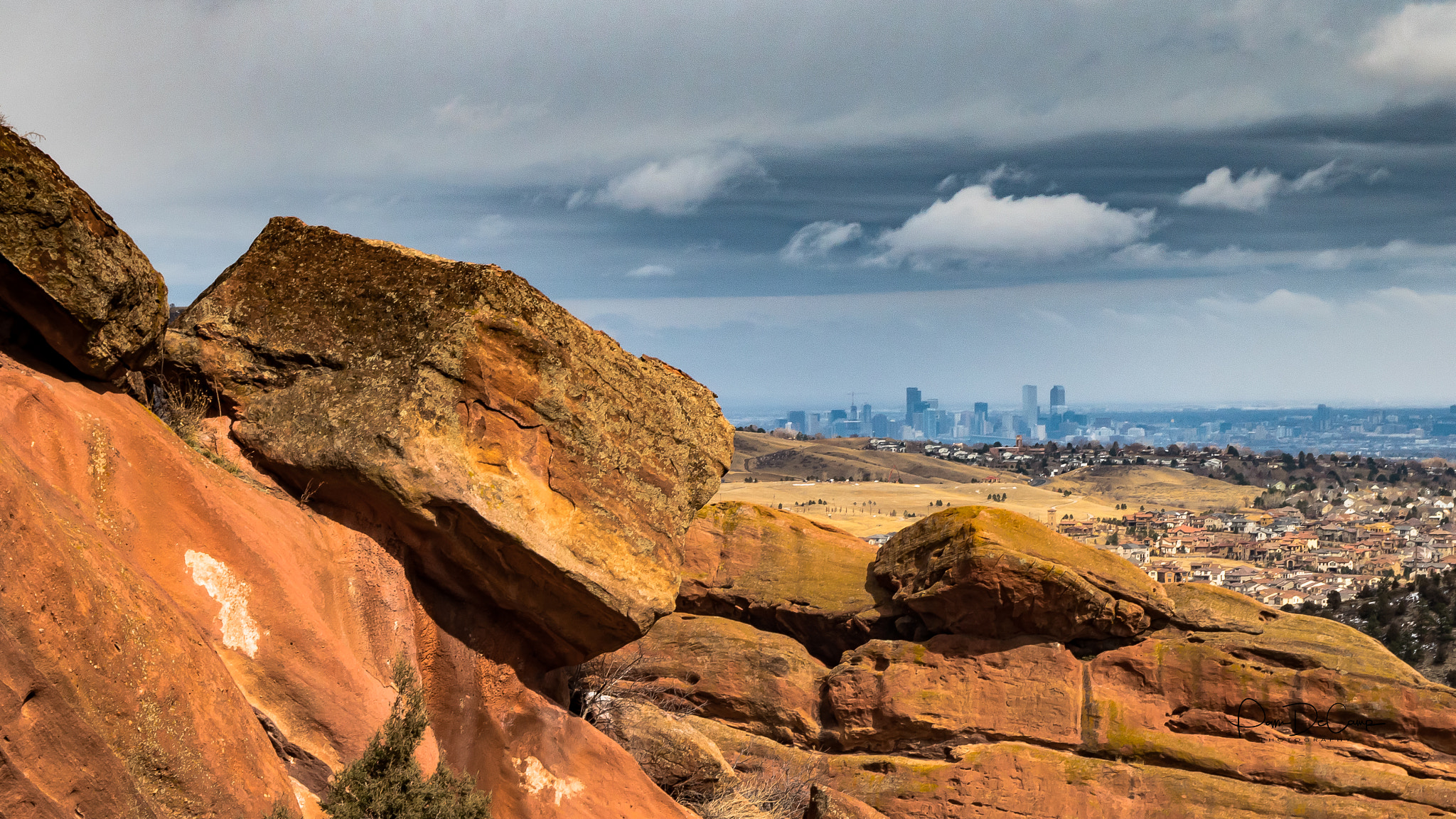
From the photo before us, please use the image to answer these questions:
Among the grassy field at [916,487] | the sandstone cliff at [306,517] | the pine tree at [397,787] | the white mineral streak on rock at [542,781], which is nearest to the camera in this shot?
the sandstone cliff at [306,517]

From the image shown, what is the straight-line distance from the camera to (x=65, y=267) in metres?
9.00

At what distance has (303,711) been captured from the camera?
9.39 meters

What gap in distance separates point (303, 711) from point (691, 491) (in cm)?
645

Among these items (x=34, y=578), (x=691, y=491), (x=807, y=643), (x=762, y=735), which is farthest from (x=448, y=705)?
(x=807, y=643)

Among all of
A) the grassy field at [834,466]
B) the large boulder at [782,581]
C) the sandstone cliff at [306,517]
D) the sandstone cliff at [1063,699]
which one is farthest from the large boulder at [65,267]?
the grassy field at [834,466]

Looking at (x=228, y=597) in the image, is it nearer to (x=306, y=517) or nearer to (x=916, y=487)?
(x=306, y=517)

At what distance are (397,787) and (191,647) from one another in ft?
6.62

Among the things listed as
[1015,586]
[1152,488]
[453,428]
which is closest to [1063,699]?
[1015,586]

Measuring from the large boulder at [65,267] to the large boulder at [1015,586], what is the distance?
55.8ft

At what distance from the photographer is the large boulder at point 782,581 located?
24109 mm

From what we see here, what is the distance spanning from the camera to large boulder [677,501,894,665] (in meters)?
24.1
